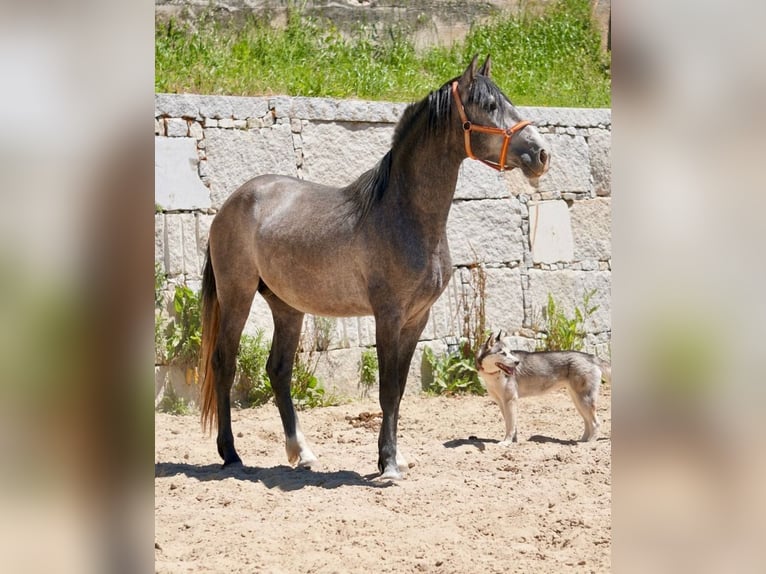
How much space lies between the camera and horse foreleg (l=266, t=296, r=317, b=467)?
5598mm

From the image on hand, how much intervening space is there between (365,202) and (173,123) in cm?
248

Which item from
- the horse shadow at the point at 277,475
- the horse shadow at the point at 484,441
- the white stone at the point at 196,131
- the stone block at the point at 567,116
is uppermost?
the stone block at the point at 567,116

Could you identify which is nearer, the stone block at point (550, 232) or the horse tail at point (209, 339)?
the horse tail at point (209, 339)

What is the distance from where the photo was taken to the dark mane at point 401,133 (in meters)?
5.09

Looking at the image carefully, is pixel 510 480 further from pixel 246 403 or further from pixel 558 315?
pixel 558 315

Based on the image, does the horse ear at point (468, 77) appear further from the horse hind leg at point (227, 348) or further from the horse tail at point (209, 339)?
the horse tail at point (209, 339)

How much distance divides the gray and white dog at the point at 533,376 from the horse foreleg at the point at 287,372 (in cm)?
133

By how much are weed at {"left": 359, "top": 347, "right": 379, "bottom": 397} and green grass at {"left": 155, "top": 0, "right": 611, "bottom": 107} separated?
2.41m

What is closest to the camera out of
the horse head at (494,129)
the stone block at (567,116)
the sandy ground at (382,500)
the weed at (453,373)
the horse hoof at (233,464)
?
the sandy ground at (382,500)

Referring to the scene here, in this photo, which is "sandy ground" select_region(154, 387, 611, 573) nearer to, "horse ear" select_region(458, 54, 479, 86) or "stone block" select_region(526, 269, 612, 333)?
"stone block" select_region(526, 269, 612, 333)

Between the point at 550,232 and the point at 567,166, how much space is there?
2.16 feet

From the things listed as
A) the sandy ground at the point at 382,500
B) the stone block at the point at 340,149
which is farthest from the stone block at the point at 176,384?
the stone block at the point at 340,149

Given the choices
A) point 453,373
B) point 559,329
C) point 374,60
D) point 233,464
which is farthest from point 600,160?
point 233,464
